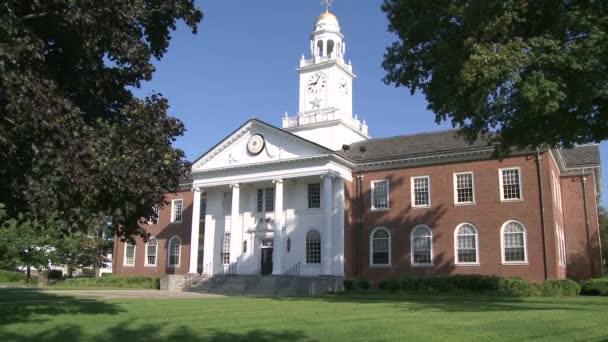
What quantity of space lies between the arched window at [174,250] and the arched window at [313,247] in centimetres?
1251

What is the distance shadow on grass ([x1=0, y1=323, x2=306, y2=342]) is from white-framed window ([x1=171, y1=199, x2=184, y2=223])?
3482 cm

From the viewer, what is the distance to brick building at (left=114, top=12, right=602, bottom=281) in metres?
33.4

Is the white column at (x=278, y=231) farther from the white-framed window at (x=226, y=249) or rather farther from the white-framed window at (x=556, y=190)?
the white-framed window at (x=556, y=190)

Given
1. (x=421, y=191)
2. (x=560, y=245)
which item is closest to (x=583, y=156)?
(x=560, y=245)

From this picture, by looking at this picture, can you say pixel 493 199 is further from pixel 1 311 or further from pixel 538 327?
pixel 1 311

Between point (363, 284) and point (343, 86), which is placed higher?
point (343, 86)

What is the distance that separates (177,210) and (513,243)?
26.6 meters

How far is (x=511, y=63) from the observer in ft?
57.2

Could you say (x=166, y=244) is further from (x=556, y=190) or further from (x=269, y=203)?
(x=556, y=190)

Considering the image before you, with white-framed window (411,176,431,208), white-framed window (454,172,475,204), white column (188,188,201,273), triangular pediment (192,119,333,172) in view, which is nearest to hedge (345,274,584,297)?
white-framed window (454,172,475,204)

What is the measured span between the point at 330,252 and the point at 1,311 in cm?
2212

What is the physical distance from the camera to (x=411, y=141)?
39781 mm

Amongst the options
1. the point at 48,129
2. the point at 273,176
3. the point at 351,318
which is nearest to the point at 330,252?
the point at 273,176

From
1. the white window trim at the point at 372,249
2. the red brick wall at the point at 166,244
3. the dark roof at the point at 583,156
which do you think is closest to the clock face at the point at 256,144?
the red brick wall at the point at 166,244
